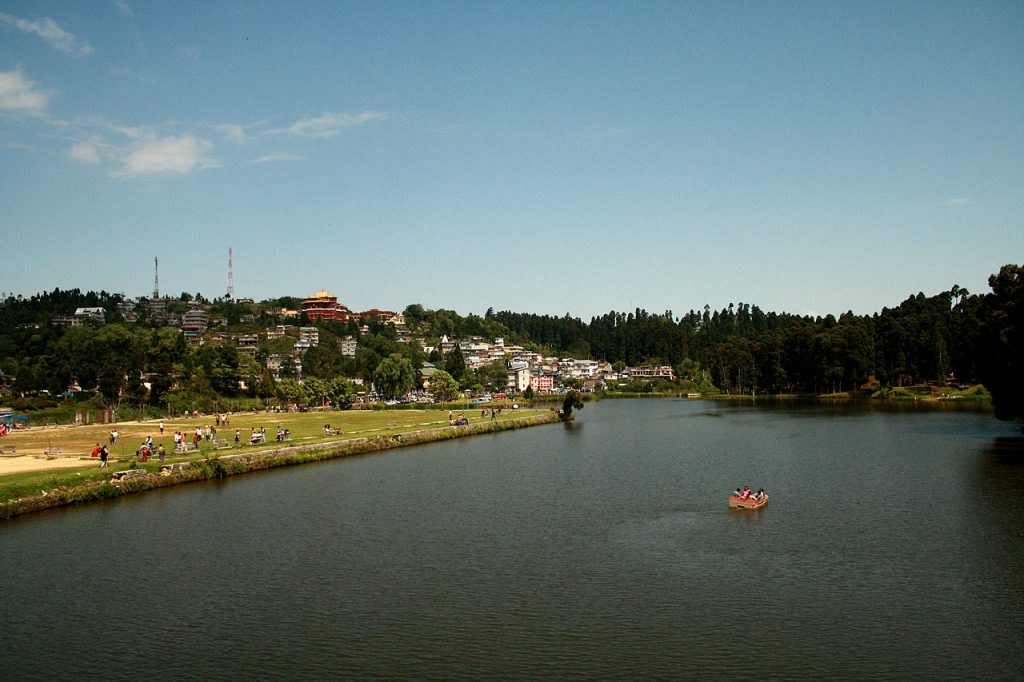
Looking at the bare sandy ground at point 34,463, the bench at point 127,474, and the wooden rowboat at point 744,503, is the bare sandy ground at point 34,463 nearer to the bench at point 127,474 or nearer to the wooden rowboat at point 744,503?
the bench at point 127,474

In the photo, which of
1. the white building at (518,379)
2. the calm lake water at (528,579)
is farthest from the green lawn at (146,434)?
the white building at (518,379)

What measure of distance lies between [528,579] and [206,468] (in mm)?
24517

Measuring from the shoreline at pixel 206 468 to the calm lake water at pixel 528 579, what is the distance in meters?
1.00

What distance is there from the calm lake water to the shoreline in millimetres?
995

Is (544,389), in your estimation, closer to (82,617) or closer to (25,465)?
(25,465)

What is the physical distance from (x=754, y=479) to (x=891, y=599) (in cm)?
1968

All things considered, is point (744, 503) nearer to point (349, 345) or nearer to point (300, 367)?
point (300, 367)

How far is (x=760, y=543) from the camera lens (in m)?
26.0

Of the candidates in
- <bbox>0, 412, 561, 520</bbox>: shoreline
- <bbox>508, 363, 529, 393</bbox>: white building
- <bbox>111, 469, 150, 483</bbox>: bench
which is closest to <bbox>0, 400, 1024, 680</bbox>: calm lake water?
<bbox>0, 412, 561, 520</bbox>: shoreline

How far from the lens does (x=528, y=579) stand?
22.0m

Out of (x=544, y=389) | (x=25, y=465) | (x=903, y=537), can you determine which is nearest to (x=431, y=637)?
(x=903, y=537)

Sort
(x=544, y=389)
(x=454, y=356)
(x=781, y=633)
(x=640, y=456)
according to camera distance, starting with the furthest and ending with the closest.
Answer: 1. (x=544, y=389)
2. (x=454, y=356)
3. (x=640, y=456)
4. (x=781, y=633)

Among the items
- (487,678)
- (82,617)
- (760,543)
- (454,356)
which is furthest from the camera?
(454,356)

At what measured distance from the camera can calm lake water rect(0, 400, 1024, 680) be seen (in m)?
16.7
